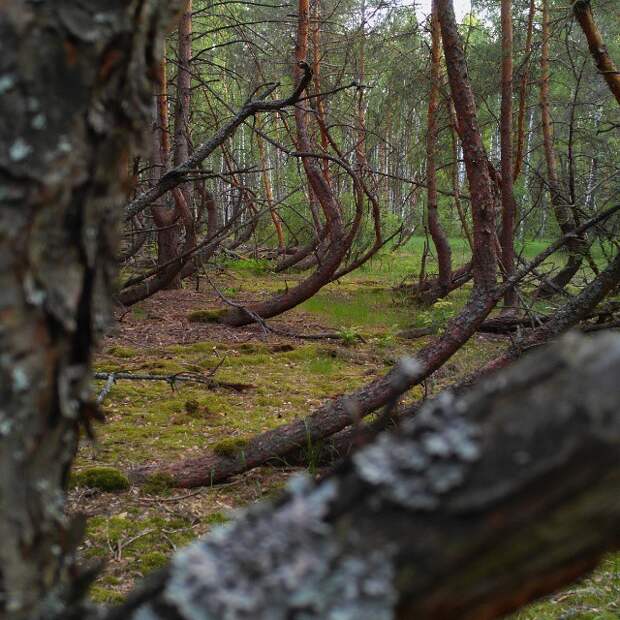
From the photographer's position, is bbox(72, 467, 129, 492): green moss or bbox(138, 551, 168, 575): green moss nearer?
bbox(138, 551, 168, 575): green moss

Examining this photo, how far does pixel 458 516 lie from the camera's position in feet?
1.95

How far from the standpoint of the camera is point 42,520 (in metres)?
0.84

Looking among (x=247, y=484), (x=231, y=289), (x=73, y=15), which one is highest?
(x=73, y=15)

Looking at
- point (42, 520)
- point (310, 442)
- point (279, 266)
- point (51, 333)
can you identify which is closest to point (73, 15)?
point (51, 333)

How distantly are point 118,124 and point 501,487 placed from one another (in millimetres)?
673

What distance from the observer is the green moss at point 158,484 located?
3.26 m

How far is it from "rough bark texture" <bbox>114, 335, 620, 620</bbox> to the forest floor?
75 cm

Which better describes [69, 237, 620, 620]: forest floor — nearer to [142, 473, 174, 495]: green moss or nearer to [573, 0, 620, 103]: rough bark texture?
[142, 473, 174, 495]: green moss

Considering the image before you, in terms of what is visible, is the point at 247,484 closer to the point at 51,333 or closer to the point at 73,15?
the point at 51,333

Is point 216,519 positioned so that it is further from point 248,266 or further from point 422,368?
point 248,266

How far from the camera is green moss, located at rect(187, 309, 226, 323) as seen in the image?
7.34m

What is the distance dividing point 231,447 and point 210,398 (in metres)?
1.27

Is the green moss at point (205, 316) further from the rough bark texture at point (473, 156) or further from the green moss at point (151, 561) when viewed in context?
the green moss at point (151, 561)

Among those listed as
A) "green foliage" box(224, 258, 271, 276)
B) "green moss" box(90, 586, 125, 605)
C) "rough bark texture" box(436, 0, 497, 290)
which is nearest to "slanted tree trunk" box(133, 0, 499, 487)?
"rough bark texture" box(436, 0, 497, 290)
